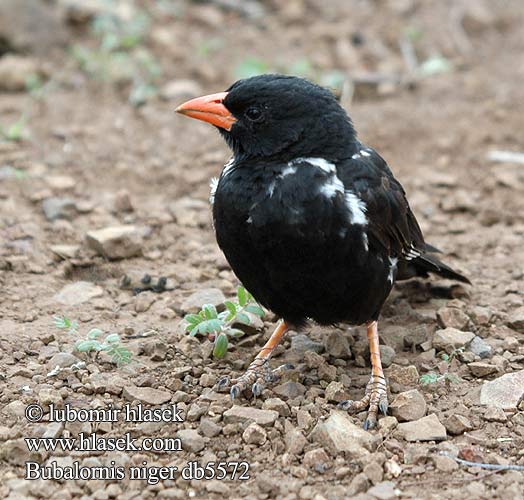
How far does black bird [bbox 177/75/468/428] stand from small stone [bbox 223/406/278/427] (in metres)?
0.25

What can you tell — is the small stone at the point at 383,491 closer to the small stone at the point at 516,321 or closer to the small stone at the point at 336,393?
the small stone at the point at 336,393

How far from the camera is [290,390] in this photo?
470 centimetres

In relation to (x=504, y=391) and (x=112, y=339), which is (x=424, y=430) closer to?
(x=504, y=391)

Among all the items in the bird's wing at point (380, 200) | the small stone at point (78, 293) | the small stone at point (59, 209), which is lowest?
the small stone at point (78, 293)

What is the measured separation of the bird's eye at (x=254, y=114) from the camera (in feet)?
15.9

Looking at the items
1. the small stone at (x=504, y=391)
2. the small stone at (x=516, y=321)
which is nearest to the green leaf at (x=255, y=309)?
the small stone at (x=504, y=391)

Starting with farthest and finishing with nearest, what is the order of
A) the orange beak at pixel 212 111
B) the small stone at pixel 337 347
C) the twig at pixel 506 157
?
the twig at pixel 506 157
the small stone at pixel 337 347
the orange beak at pixel 212 111

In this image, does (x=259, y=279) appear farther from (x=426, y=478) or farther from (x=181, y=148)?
(x=181, y=148)

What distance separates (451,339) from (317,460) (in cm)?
141

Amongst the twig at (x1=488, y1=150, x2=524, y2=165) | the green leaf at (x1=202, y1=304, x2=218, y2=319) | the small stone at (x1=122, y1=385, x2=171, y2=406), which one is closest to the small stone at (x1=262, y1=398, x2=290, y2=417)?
the small stone at (x1=122, y1=385, x2=171, y2=406)

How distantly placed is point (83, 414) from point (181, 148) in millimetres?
3971

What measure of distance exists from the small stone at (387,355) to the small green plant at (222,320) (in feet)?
2.37

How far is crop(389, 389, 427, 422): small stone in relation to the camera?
14.7 ft

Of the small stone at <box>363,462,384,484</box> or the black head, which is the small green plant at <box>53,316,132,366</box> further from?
the small stone at <box>363,462,384,484</box>
